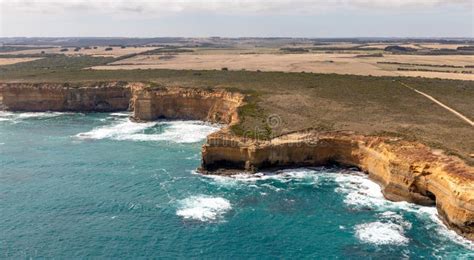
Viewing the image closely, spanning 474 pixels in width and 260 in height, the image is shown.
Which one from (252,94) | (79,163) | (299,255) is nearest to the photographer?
(299,255)

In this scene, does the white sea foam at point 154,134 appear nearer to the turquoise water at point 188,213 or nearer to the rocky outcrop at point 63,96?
the turquoise water at point 188,213

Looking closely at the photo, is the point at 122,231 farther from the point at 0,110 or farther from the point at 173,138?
the point at 0,110

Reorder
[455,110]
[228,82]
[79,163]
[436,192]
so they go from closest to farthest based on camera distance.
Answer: [436,192] < [79,163] < [455,110] < [228,82]

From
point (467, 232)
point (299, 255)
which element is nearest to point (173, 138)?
point (299, 255)

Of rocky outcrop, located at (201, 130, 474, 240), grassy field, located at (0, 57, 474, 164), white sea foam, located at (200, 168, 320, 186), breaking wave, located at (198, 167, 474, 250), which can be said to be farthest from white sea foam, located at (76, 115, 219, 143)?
breaking wave, located at (198, 167, 474, 250)

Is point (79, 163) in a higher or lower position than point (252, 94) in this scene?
lower

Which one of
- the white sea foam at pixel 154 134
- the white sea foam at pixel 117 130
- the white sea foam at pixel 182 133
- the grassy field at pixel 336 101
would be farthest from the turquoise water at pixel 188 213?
the white sea foam at pixel 117 130

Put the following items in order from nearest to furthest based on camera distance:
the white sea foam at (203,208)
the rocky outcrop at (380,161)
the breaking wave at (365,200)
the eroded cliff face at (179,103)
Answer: the breaking wave at (365,200), the rocky outcrop at (380,161), the white sea foam at (203,208), the eroded cliff face at (179,103)
